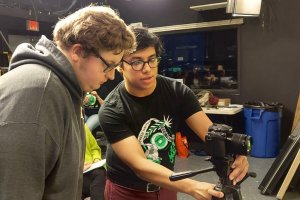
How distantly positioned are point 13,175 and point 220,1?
4604 millimetres

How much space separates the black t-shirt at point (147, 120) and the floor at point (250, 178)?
146cm

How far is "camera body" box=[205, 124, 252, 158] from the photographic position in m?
0.97

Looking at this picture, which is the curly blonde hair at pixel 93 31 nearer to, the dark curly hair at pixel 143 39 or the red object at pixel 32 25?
the dark curly hair at pixel 143 39

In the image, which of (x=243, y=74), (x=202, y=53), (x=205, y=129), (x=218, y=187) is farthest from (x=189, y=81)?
(x=218, y=187)

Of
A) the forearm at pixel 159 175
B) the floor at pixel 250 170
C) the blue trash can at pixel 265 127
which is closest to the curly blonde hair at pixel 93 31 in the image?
the forearm at pixel 159 175

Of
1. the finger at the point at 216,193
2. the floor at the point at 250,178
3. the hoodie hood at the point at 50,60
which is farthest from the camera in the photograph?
the floor at the point at 250,178

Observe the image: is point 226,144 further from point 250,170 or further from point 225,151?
point 250,170

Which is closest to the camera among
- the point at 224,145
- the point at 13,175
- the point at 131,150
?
the point at 13,175

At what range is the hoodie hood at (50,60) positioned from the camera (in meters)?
0.83

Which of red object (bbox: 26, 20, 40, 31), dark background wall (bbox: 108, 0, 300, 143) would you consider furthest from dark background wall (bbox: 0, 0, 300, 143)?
red object (bbox: 26, 20, 40, 31)

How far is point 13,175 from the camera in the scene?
0.70 metres

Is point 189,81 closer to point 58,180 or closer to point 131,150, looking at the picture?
point 131,150

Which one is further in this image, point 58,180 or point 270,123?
point 270,123

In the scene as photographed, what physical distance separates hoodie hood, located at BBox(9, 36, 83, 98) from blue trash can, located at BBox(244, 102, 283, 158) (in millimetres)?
3635
